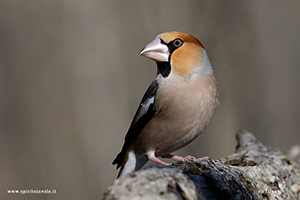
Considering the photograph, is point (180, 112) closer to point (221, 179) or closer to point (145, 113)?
point (145, 113)

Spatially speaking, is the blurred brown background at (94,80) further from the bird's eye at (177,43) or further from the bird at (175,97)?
the bird's eye at (177,43)

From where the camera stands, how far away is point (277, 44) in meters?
5.44

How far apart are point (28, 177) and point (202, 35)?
3.06 m

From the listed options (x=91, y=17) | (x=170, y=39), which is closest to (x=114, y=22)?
(x=91, y=17)

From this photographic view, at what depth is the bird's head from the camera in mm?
2316

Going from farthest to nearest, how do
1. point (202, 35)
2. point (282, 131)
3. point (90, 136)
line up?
point (282, 131) → point (202, 35) → point (90, 136)

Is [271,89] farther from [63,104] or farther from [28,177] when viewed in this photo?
[28,177]

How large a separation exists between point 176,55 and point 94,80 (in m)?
2.15

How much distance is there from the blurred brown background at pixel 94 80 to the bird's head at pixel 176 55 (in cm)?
204

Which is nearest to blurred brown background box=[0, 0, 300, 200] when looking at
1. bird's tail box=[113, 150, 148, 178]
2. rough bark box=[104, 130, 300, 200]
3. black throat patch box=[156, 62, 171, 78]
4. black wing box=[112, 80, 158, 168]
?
bird's tail box=[113, 150, 148, 178]

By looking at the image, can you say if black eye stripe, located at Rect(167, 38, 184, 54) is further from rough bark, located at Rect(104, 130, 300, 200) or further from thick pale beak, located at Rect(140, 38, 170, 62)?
rough bark, located at Rect(104, 130, 300, 200)

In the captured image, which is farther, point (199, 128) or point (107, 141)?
point (107, 141)

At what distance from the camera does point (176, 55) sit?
233 cm

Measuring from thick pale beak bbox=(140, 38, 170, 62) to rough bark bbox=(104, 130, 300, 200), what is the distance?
2.67 feet
